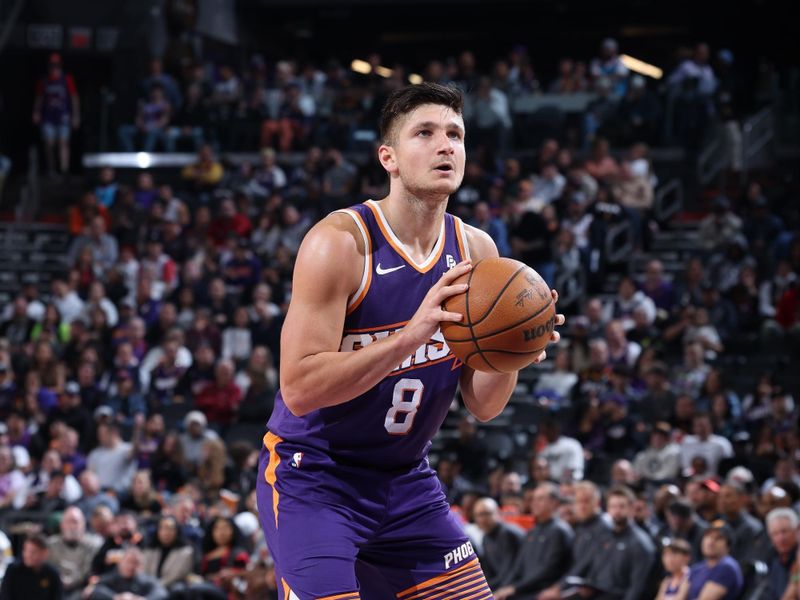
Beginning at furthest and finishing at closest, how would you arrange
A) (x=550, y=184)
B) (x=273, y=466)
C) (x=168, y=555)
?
(x=550, y=184)
(x=168, y=555)
(x=273, y=466)

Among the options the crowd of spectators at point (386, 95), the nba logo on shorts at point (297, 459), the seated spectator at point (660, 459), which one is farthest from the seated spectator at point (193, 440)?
the nba logo on shorts at point (297, 459)

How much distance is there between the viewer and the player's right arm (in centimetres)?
428

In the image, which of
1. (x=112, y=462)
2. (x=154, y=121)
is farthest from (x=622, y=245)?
(x=154, y=121)

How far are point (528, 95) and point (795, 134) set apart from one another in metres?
3.89

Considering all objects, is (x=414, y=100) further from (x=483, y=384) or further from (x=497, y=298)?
(x=483, y=384)

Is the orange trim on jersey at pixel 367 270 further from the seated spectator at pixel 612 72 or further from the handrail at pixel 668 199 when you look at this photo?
the seated spectator at pixel 612 72

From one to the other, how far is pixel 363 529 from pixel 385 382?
0.51 metres

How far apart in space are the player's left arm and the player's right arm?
0.59 m

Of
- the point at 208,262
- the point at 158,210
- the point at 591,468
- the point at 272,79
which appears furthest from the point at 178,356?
the point at 272,79

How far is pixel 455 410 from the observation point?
49.1 ft

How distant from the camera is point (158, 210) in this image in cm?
1866

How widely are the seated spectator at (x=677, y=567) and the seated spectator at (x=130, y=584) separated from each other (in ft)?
13.3

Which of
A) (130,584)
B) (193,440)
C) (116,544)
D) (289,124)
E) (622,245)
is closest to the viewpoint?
(130,584)

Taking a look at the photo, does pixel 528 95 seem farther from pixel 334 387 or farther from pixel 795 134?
pixel 334 387
